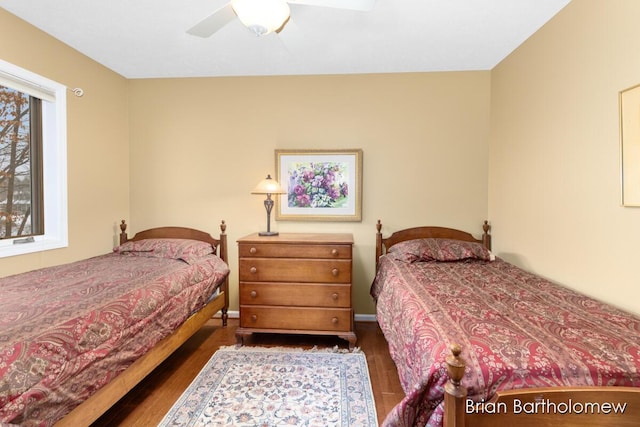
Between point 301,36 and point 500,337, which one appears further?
point 301,36

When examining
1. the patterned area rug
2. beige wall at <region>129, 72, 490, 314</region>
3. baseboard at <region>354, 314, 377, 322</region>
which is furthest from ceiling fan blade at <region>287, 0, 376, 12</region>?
baseboard at <region>354, 314, 377, 322</region>

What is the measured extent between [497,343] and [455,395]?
1.07 ft

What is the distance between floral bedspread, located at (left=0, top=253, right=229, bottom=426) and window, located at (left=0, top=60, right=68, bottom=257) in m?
0.40

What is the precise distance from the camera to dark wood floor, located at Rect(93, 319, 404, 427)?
175 cm

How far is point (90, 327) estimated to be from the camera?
1368mm

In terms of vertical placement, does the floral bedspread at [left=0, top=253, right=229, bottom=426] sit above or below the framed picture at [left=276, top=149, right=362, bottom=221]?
below

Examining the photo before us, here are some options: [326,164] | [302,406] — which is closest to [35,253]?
[302,406]

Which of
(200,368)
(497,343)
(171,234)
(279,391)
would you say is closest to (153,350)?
(200,368)

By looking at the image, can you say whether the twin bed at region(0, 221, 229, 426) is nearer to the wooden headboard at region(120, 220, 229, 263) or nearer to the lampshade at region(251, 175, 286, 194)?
the wooden headboard at region(120, 220, 229, 263)

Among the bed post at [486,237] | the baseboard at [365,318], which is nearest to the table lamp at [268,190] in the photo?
the baseboard at [365,318]

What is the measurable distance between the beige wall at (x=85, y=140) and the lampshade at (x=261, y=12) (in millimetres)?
1776

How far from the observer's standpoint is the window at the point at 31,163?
7.19 ft

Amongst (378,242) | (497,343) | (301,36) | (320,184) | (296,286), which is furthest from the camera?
(320,184)

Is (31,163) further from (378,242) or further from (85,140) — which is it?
(378,242)
